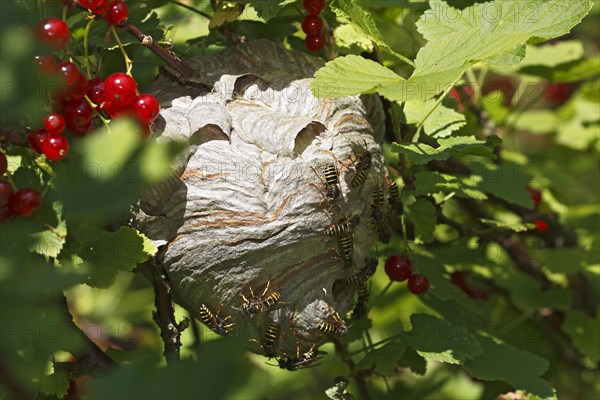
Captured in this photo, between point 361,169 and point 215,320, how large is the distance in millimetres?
751

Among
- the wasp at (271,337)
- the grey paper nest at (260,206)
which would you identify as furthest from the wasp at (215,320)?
the wasp at (271,337)

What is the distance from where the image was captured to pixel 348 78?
2.60 meters

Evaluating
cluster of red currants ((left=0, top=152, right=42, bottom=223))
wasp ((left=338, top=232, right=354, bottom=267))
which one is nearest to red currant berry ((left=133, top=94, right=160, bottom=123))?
cluster of red currants ((left=0, top=152, right=42, bottom=223))

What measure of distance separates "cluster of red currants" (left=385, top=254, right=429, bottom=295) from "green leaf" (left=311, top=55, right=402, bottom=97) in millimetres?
1029

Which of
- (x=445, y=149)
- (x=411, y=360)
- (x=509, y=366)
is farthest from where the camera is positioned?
(x=411, y=360)

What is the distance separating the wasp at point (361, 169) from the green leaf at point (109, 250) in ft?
2.44

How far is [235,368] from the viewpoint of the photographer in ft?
4.50

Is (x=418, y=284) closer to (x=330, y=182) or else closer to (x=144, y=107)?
(x=330, y=182)

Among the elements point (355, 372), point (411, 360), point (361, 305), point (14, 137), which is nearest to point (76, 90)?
point (14, 137)

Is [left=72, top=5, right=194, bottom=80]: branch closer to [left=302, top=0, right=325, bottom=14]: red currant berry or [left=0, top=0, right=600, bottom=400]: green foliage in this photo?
[left=0, top=0, right=600, bottom=400]: green foliage

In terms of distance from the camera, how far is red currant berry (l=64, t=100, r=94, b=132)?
8.55ft

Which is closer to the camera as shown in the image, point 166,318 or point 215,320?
point 215,320

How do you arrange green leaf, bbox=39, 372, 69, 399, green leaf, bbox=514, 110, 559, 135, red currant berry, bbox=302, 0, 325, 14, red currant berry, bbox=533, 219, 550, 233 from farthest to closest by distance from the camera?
green leaf, bbox=514, 110, 559, 135 < red currant berry, bbox=533, 219, 550, 233 < red currant berry, bbox=302, 0, 325, 14 < green leaf, bbox=39, 372, 69, 399

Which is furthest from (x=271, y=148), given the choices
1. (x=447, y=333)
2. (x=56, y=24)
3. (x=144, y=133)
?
(x=447, y=333)
